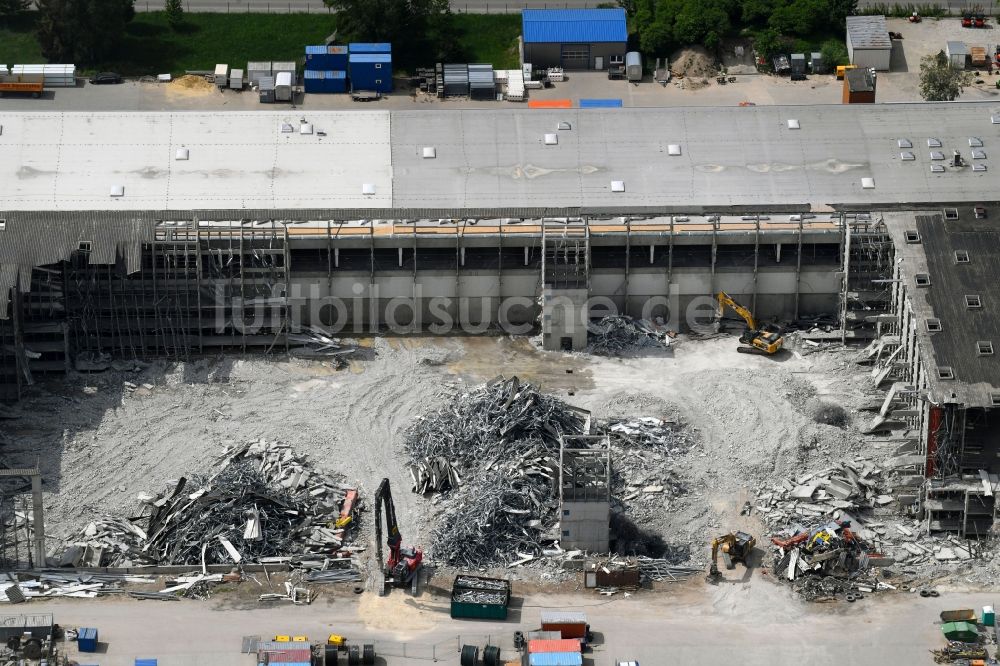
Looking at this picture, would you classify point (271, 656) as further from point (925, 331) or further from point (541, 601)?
point (925, 331)

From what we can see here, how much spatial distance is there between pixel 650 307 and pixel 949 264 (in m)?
18.7

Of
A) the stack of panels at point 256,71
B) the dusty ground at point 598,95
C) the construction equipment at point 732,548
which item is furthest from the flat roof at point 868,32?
the construction equipment at point 732,548

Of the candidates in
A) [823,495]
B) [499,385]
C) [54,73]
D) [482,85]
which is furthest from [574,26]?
[823,495]

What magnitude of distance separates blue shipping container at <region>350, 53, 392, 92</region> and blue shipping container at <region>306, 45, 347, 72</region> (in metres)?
1.08

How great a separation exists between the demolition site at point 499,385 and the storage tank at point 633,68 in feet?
74.1

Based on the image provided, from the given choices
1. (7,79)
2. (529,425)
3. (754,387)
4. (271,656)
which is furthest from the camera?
(7,79)

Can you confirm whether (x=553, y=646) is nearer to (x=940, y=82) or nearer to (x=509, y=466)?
(x=509, y=466)

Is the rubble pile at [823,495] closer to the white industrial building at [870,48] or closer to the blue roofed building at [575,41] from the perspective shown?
the white industrial building at [870,48]

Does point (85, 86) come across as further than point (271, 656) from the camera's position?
Yes

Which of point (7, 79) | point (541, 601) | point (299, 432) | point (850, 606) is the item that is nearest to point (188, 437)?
point (299, 432)

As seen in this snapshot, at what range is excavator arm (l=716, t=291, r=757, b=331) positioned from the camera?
437 feet

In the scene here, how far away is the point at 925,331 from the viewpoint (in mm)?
119000

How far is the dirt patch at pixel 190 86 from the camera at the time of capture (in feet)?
541

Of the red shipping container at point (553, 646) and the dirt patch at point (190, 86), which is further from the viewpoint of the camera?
the dirt patch at point (190, 86)
